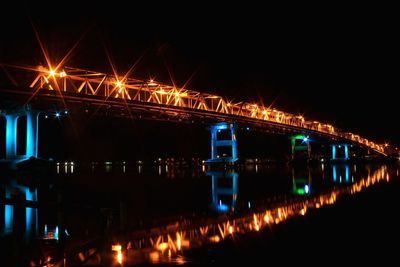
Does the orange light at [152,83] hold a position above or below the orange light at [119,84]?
above

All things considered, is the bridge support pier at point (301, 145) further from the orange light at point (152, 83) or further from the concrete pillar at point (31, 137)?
the concrete pillar at point (31, 137)

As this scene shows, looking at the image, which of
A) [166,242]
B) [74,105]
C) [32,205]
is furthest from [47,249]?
[74,105]

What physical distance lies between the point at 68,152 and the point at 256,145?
79596 millimetres

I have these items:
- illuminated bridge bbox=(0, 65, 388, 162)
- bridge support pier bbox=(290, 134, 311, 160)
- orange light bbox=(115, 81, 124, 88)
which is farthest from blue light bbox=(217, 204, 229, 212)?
bridge support pier bbox=(290, 134, 311, 160)

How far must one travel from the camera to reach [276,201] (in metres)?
21.0

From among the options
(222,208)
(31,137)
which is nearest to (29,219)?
(222,208)

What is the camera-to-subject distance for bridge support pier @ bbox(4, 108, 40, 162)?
48131mm

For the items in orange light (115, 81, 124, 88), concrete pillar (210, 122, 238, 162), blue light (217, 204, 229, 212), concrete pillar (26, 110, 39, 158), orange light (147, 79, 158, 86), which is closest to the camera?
blue light (217, 204, 229, 212)

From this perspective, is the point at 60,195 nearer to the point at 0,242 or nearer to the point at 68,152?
the point at 0,242

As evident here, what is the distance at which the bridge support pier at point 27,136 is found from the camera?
48131mm

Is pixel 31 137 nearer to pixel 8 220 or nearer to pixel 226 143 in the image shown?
pixel 8 220

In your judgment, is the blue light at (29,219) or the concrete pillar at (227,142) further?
the concrete pillar at (227,142)

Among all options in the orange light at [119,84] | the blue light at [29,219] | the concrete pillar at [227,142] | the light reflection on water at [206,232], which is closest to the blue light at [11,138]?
the orange light at [119,84]

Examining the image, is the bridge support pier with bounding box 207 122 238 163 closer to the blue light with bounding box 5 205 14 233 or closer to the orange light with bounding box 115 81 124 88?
the orange light with bounding box 115 81 124 88
